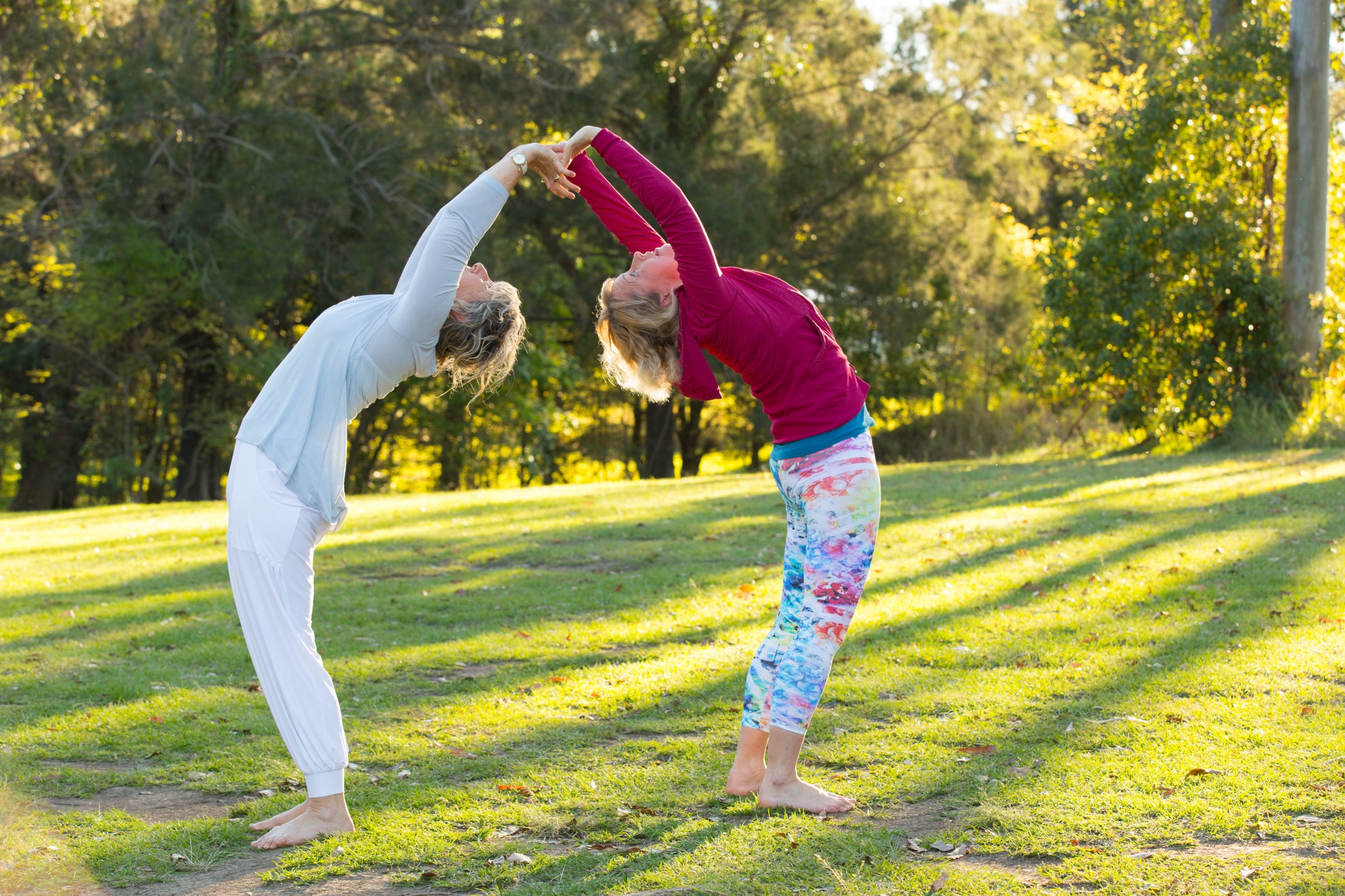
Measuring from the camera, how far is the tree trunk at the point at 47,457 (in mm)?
22459

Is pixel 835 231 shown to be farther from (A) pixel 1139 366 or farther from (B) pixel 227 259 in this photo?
(B) pixel 227 259

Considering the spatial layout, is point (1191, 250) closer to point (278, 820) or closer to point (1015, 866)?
point (1015, 866)

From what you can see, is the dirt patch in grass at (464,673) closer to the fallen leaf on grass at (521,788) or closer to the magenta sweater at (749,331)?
the fallen leaf on grass at (521,788)

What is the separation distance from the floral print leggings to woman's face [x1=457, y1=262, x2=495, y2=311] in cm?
120

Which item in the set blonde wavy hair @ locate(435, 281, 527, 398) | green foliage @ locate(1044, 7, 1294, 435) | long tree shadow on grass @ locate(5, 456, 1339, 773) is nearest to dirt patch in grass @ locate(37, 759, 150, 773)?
long tree shadow on grass @ locate(5, 456, 1339, 773)

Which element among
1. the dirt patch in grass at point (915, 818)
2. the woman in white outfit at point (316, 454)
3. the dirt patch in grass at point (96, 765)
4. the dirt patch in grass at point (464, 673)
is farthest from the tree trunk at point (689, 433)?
the woman in white outfit at point (316, 454)

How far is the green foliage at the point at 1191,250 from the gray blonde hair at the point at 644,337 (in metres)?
13.0

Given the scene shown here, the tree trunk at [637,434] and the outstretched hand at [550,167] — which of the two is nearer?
the outstretched hand at [550,167]

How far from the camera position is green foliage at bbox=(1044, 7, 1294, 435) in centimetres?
1510

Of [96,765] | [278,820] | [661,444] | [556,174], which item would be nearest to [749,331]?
[556,174]

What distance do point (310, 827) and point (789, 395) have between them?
2.18 metres

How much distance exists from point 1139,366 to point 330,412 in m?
14.2

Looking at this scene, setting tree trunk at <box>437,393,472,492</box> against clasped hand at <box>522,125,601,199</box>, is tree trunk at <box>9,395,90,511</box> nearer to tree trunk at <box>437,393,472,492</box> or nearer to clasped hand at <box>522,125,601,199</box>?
tree trunk at <box>437,393,472,492</box>

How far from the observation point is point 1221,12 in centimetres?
1669
